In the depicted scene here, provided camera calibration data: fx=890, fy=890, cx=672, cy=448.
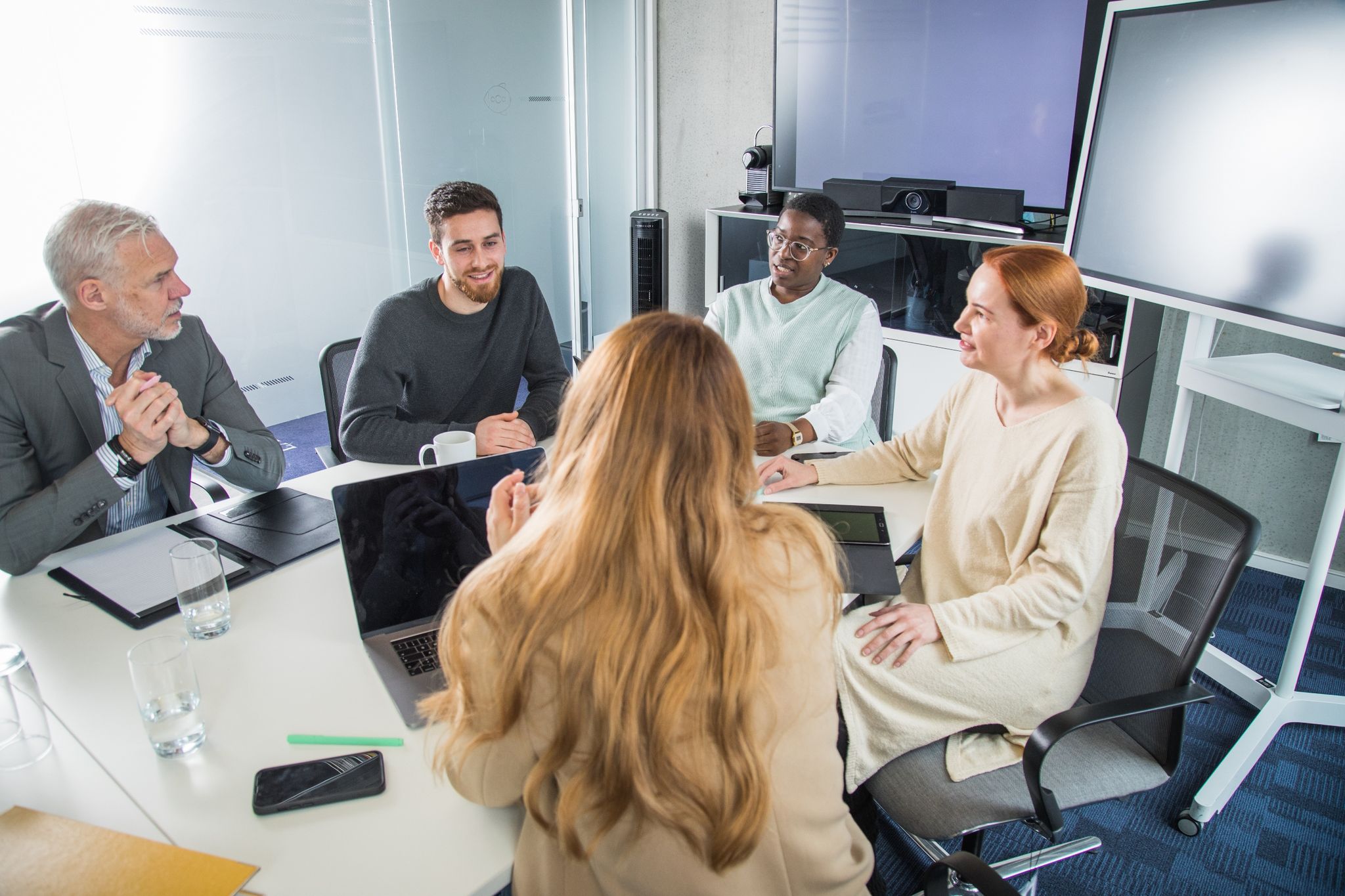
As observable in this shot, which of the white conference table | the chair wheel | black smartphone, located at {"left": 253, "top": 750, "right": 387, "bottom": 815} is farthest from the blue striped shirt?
the chair wheel

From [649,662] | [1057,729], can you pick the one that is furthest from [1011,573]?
[649,662]

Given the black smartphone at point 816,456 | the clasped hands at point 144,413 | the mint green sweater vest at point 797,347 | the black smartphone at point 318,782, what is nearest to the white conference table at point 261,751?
the black smartphone at point 318,782

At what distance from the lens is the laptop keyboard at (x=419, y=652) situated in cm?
134

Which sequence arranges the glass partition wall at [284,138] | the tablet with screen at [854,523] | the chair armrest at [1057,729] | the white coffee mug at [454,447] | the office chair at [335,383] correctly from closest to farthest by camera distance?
the chair armrest at [1057,729] → the tablet with screen at [854,523] → the white coffee mug at [454,447] → the office chair at [335,383] → the glass partition wall at [284,138]

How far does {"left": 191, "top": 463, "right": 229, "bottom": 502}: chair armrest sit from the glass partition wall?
1.37 m

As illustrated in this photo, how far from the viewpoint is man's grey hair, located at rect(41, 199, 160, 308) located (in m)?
1.80

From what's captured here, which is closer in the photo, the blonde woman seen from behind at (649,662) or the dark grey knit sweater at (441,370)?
the blonde woman seen from behind at (649,662)

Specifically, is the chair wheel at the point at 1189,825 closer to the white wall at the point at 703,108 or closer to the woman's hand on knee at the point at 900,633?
the woman's hand on knee at the point at 900,633

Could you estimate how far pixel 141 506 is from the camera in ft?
6.53

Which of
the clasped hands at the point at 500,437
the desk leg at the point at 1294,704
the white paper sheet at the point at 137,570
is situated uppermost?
the clasped hands at the point at 500,437

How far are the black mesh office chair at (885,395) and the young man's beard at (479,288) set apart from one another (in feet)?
3.61

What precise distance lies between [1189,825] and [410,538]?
6.12 feet

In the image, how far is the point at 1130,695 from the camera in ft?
5.07

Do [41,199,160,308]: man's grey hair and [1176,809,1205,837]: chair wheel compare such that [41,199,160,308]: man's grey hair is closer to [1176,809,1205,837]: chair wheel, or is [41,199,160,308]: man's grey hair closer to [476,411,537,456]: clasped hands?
[476,411,537,456]: clasped hands
